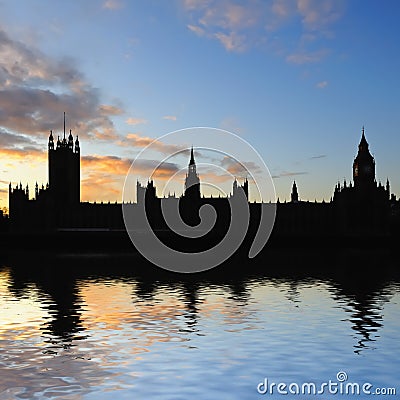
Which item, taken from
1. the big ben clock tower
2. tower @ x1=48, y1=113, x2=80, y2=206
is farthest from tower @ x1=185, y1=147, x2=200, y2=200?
the big ben clock tower

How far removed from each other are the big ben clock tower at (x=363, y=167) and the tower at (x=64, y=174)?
7314 cm

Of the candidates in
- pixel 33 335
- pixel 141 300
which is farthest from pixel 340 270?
pixel 33 335

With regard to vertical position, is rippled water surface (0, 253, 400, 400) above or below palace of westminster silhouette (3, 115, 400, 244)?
below

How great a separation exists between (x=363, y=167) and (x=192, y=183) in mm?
43550

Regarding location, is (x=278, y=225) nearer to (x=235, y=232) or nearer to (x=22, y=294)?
(x=235, y=232)

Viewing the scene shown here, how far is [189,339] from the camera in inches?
830

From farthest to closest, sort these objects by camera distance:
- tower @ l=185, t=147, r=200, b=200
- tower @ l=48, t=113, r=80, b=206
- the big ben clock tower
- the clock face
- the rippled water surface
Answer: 1. tower @ l=48, t=113, r=80, b=206
2. tower @ l=185, t=147, r=200, b=200
3. the clock face
4. the big ben clock tower
5. the rippled water surface

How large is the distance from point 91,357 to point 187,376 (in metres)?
3.25

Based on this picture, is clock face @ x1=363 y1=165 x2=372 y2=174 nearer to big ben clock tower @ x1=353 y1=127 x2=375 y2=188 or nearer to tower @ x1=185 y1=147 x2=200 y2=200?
big ben clock tower @ x1=353 y1=127 x2=375 y2=188

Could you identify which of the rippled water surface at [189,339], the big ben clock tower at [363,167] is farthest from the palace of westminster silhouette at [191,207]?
the rippled water surface at [189,339]

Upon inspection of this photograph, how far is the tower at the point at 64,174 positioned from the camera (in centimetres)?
17825

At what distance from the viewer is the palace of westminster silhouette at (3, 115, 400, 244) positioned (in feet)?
474

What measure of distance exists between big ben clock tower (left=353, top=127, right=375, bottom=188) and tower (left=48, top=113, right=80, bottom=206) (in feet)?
240

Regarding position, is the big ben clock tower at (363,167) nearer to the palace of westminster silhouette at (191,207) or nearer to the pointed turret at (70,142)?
the palace of westminster silhouette at (191,207)
